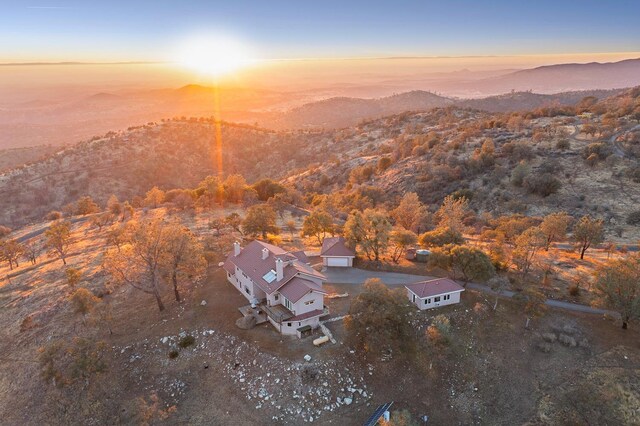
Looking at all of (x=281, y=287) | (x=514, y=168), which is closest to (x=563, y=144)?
(x=514, y=168)

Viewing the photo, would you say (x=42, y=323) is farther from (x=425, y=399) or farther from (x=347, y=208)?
(x=347, y=208)

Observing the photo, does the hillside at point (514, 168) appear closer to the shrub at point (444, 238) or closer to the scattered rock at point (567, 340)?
the shrub at point (444, 238)

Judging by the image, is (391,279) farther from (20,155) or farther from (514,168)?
(20,155)

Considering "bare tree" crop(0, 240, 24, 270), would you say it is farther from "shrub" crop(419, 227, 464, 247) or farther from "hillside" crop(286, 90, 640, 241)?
"shrub" crop(419, 227, 464, 247)

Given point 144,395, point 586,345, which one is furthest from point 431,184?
point 144,395

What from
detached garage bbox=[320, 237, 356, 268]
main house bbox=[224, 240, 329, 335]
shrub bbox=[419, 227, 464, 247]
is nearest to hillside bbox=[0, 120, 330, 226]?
main house bbox=[224, 240, 329, 335]

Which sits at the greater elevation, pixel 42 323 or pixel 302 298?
pixel 302 298

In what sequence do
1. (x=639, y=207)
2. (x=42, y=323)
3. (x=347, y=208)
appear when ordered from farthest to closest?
(x=347, y=208), (x=639, y=207), (x=42, y=323)
